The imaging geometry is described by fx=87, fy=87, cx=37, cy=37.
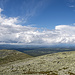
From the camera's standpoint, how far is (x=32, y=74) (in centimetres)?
4769

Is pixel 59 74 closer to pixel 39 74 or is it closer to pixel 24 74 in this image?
pixel 39 74

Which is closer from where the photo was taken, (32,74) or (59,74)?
(59,74)

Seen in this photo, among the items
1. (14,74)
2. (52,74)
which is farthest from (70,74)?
(14,74)

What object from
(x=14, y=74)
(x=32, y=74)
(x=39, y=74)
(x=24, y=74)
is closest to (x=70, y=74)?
(x=39, y=74)

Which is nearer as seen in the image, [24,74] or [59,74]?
[59,74]

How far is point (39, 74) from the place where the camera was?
47125 millimetres

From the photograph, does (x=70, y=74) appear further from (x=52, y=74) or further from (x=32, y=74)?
(x=32, y=74)

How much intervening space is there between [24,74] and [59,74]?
18777 mm

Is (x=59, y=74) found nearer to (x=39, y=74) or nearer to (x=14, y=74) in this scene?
(x=39, y=74)

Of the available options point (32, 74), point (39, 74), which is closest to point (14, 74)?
point (32, 74)

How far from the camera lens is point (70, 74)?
42.8 m

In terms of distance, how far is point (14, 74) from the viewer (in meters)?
49.3

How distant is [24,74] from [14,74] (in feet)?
19.5

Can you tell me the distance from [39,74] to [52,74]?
7.01 m
